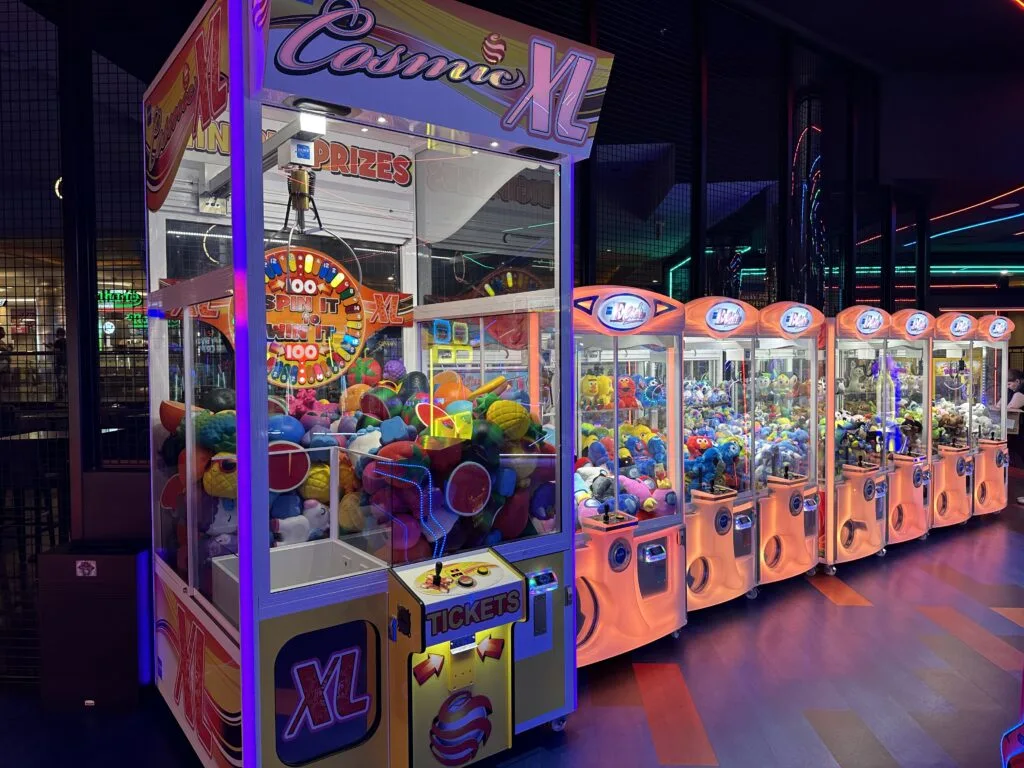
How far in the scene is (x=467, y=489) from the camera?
101 inches

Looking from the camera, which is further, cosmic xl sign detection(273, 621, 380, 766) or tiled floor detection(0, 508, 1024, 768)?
tiled floor detection(0, 508, 1024, 768)

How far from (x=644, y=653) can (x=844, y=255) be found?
4.87 m

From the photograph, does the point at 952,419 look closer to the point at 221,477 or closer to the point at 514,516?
the point at 514,516

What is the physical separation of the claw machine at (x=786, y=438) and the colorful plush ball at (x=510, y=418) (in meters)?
Result: 2.16

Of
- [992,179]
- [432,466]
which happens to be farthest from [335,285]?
[992,179]

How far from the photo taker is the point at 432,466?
2504mm

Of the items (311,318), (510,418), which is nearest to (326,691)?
(510,418)

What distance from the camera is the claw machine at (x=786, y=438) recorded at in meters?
4.53

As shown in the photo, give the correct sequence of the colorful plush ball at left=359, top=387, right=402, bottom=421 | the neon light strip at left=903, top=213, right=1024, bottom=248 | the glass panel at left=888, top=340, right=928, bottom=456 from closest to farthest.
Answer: the colorful plush ball at left=359, top=387, right=402, bottom=421 → the glass panel at left=888, top=340, right=928, bottom=456 → the neon light strip at left=903, top=213, right=1024, bottom=248

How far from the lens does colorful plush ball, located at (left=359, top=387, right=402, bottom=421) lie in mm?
3260

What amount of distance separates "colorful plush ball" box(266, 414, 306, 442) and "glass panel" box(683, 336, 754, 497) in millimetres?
2367

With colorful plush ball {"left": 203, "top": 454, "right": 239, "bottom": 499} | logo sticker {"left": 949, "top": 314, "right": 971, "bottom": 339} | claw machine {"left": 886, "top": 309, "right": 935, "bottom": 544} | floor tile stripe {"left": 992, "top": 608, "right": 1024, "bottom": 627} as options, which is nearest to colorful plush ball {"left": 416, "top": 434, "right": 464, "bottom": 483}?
colorful plush ball {"left": 203, "top": 454, "right": 239, "bottom": 499}

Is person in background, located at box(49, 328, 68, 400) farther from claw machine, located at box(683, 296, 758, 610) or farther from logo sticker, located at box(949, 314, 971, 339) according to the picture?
logo sticker, located at box(949, 314, 971, 339)

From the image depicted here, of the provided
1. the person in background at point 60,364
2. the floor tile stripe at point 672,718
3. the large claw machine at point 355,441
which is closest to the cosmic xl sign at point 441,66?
the large claw machine at point 355,441
